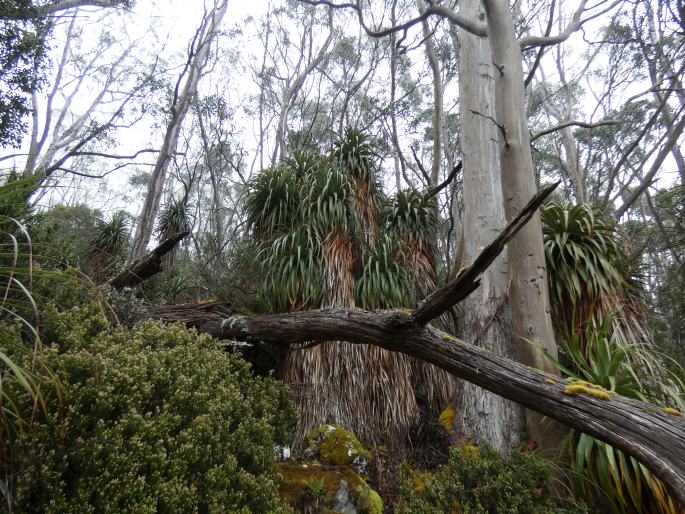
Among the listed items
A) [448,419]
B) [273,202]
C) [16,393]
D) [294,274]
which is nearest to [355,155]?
[273,202]

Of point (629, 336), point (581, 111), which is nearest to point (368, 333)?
point (629, 336)

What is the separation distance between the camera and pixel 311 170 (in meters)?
5.48

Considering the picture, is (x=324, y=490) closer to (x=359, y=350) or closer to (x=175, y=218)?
(x=359, y=350)

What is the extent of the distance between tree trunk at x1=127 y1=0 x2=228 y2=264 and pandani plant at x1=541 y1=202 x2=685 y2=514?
7.11m

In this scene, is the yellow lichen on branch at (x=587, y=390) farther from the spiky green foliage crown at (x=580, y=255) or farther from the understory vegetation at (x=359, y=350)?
the spiky green foliage crown at (x=580, y=255)

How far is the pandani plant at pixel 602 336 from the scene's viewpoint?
2.54m

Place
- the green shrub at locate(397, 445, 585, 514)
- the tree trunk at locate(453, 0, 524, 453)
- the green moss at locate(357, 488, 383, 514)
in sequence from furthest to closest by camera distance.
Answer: the tree trunk at locate(453, 0, 524, 453), the green moss at locate(357, 488, 383, 514), the green shrub at locate(397, 445, 585, 514)

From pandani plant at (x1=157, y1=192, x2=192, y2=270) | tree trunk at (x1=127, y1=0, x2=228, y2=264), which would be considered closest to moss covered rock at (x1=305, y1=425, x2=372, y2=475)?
tree trunk at (x1=127, y1=0, x2=228, y2=264)

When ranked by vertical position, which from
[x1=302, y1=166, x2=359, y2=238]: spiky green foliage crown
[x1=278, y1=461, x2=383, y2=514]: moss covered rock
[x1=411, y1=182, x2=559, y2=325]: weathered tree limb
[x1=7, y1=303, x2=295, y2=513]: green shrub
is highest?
[x1=302, y1=166, x2=359, y2=238]: spiky green foliage crown

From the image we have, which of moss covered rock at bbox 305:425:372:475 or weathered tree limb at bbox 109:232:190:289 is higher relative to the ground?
weathered tree limb at bbox 109:232:190:289

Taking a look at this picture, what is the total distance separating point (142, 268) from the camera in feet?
13.2

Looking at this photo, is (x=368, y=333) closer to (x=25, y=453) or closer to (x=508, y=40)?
(x=25, y=453)

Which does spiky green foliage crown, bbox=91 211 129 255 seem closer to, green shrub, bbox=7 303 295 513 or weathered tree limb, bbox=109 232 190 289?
weathered tree limb, bbox=109 232 190 289

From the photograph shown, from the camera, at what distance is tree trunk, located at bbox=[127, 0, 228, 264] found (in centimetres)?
923
